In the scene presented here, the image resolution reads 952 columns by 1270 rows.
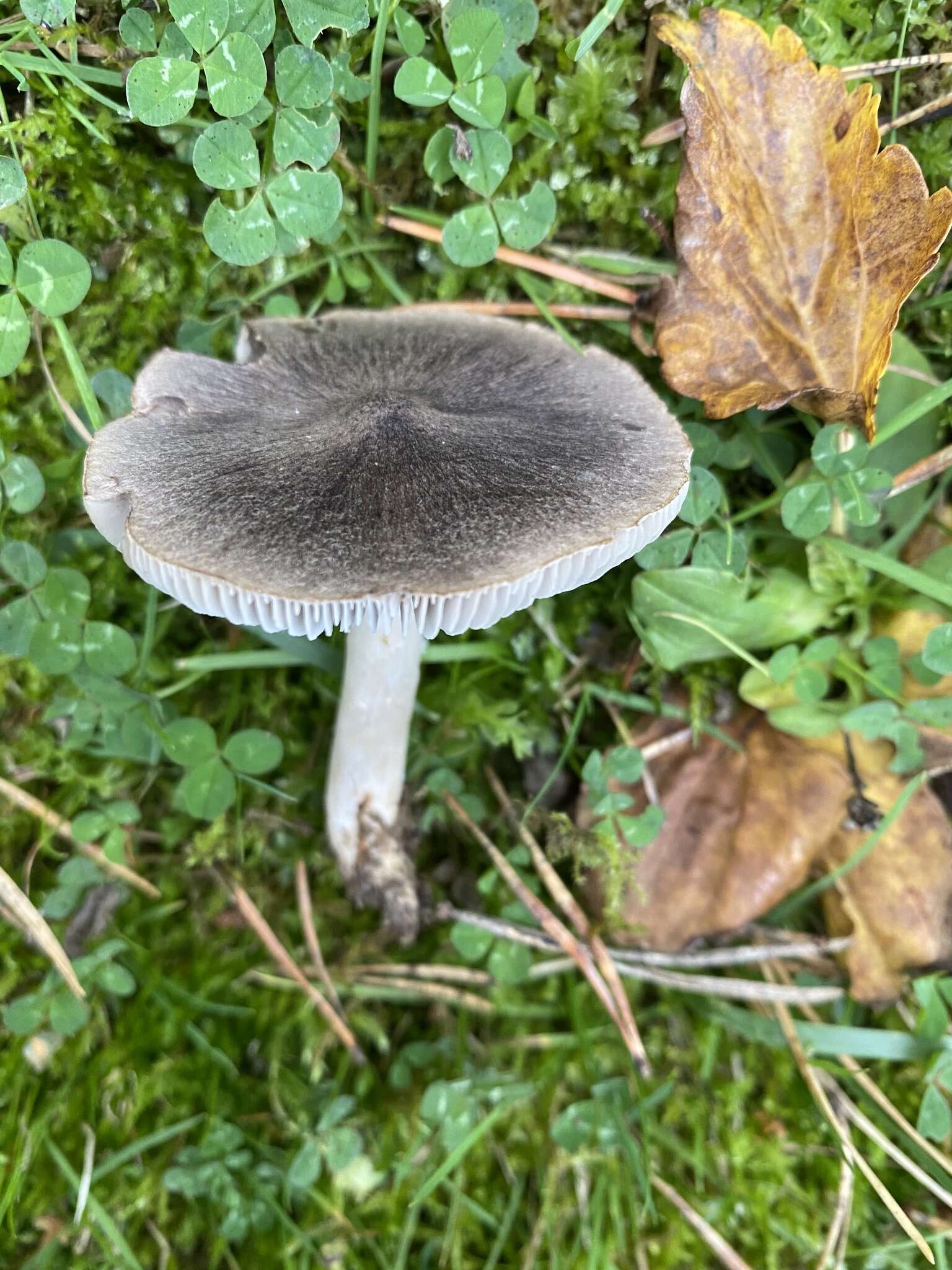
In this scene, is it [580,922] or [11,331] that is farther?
[580,922]

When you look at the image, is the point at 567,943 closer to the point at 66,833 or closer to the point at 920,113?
the point at 66,833

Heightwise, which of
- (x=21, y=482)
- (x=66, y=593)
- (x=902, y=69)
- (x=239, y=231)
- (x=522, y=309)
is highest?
(x=902, y=69)

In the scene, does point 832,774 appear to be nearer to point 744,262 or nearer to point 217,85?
point 744,262

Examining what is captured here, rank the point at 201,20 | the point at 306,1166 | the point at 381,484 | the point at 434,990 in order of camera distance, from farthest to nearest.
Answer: the point at 434,990, the point at 306,1166, the point at 201,20, the point at 381,484

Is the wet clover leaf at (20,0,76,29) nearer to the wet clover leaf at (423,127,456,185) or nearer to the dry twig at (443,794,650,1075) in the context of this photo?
the wet clover leaf at (423,127,456,185)

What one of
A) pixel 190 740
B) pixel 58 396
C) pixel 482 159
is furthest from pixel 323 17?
pixel 190 740

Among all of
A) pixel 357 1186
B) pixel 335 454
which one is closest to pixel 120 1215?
pixel 357 1186
